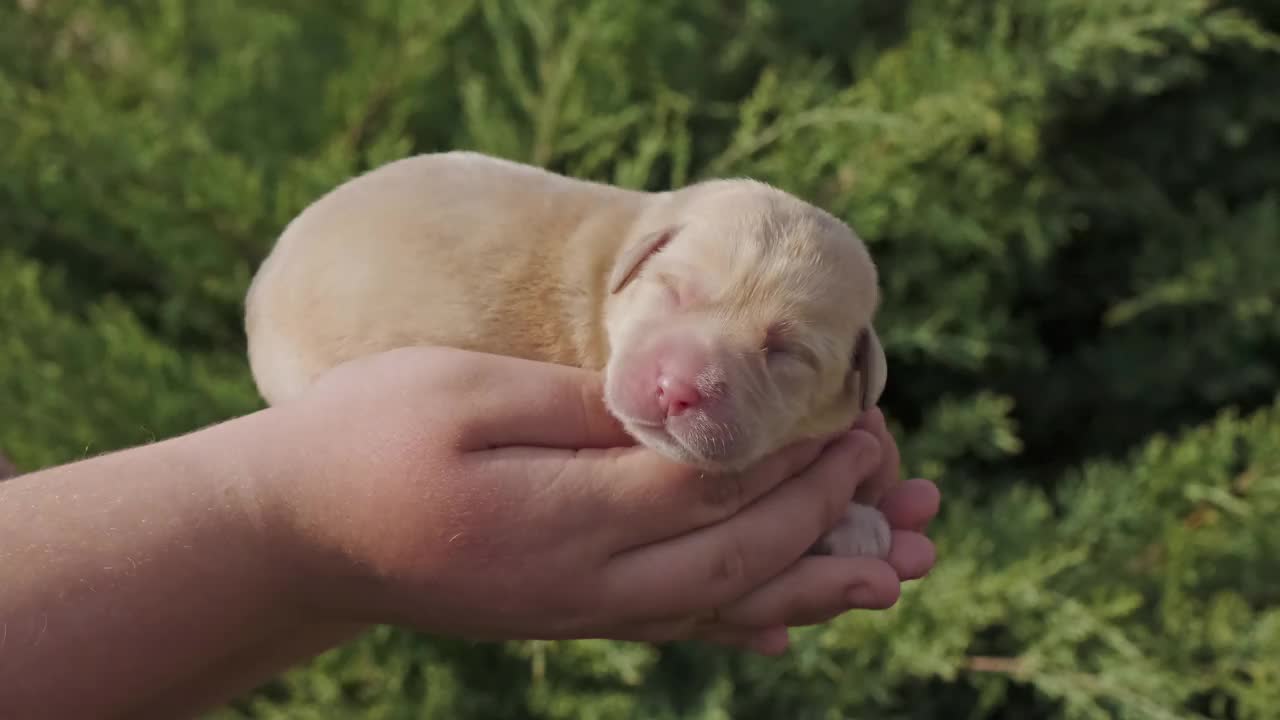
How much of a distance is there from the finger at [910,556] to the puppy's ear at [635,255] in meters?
0.69

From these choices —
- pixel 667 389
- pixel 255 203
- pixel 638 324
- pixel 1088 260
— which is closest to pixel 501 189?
pixel 638 324

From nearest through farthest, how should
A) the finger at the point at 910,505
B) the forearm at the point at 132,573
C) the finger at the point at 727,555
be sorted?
the forearm at the point at 132,573
the finger at the point at 727,555
the finger at the point at 910,505

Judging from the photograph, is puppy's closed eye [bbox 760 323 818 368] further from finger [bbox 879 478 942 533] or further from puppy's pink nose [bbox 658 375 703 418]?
finger [bbox 879 478 942 533]

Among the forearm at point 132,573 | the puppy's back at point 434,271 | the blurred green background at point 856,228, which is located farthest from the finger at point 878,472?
the forearm at point 132,573

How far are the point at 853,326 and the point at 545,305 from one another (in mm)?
539

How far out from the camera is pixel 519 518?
154 centimetres

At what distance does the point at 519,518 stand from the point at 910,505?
0.89m

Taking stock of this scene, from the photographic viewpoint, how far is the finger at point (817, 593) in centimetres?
174

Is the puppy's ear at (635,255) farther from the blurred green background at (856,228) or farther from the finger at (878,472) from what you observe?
the blurred green background at (856,228)

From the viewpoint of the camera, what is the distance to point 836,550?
192 centimetres

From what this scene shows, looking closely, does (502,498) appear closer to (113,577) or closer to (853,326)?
(113,577)

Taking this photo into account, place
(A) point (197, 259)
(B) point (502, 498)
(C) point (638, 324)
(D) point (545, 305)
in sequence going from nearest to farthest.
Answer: (B) point (502, 498) → (C) point (638, 324) → (D) point (545, 305) → (A) point (197, 259)

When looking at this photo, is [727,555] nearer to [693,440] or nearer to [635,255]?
[693,440]

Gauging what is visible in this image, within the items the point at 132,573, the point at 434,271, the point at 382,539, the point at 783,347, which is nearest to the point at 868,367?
the point at 783,347
